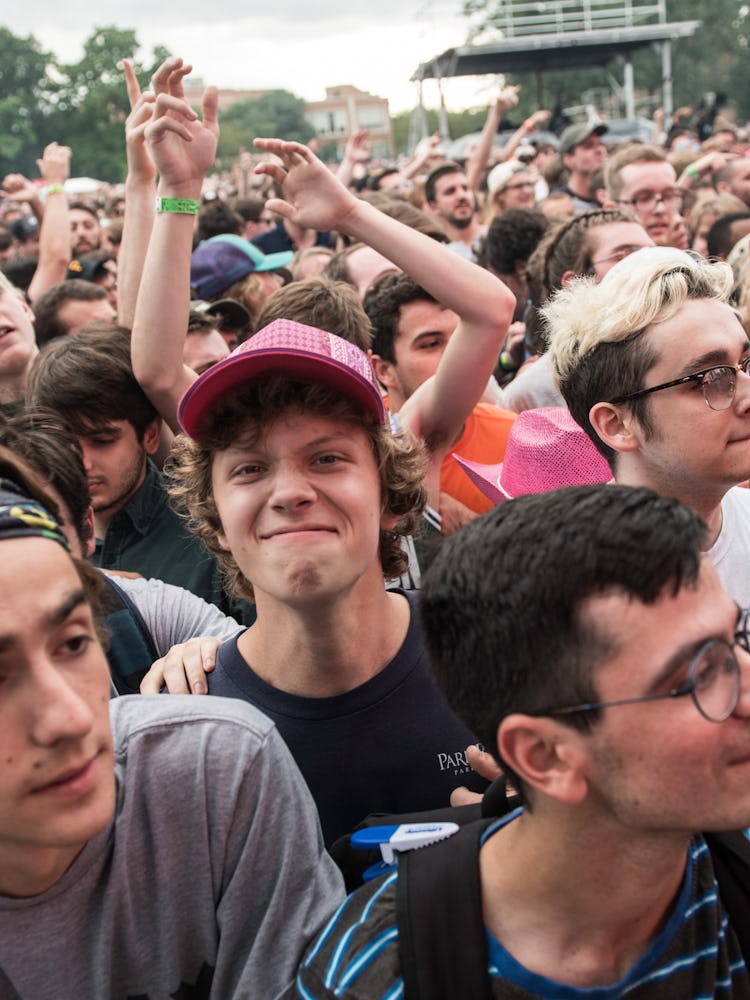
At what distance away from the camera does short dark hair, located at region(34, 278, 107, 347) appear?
4.70 m

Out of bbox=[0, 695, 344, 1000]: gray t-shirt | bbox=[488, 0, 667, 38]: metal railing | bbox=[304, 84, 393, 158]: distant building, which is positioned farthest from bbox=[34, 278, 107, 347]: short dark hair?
bbox=[304, 84, 393, 158]: distant building

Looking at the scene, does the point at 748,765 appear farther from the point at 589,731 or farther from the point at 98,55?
the point at 98,55

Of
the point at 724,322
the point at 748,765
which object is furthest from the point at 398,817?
the point at 724,322

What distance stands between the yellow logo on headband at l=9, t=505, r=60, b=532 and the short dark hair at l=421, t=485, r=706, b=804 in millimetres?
619

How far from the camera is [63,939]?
1523 millimetres

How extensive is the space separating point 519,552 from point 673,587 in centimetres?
23

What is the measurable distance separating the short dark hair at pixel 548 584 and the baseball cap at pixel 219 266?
4229 millimetres

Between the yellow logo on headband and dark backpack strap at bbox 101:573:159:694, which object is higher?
the yellow logo on headband

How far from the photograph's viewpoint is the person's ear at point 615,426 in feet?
8.06

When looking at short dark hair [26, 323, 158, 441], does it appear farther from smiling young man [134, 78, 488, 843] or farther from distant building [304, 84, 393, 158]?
distant building [304, 84, 393, 158]

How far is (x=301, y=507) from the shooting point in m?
2.11

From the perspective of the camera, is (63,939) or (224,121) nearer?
(63,939)

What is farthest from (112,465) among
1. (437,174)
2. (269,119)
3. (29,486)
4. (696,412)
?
(269,119)

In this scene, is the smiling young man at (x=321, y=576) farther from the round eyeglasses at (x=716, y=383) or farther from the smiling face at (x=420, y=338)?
the smiling face at (x=420, y=338)
